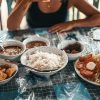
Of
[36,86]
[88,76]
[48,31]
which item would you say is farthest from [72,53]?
[48,31]

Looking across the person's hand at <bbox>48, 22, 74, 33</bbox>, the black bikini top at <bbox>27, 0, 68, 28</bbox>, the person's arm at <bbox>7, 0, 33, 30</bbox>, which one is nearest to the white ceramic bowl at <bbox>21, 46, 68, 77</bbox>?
the person's hand at <bbox>48, 22, 74, 33</bbox>

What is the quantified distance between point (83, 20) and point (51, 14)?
1.08ft

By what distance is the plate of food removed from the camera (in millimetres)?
1227

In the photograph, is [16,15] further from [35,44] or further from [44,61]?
[44,61]

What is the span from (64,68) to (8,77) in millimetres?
334

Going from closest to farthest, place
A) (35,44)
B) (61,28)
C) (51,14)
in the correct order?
(35,44)
(61,28)
(51,14)

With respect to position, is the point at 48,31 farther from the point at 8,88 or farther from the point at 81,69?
the point at 8,88

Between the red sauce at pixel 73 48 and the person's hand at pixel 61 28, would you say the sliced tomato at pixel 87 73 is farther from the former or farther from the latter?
the person's hand at pixel 61 28

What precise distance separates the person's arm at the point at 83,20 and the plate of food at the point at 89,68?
458mm

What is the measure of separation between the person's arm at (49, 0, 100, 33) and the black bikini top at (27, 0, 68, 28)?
9 centimetres

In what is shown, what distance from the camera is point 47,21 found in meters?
2.10

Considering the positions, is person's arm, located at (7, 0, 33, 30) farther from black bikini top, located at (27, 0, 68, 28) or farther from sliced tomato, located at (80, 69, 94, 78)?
sliced tomato, located at (80, 69, 94, 78)

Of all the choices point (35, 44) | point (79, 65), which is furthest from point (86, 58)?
point (35, 44)

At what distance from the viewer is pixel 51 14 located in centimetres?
207
